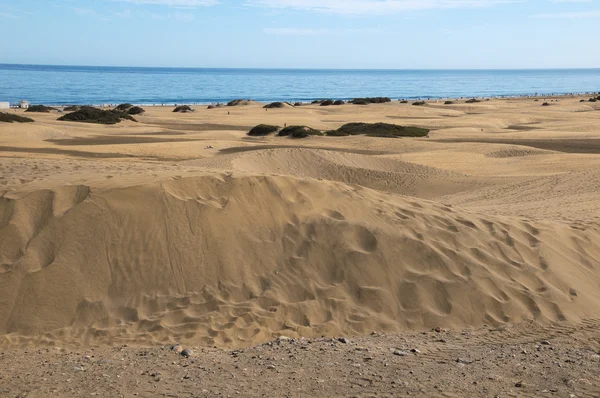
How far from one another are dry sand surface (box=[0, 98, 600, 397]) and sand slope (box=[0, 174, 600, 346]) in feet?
0.07

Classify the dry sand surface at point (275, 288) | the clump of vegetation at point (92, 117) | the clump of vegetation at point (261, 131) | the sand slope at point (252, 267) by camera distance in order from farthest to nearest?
1. the clump of vegetation at point (92, 117)
2. the clump of vegetation at point (261, 131)
3. the sand slope at point (252, 267)
4. the dry sand surface at point (275, 288)

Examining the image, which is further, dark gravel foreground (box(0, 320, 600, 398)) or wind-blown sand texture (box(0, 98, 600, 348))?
wind-blown sand texture (box(0, 98, 600, 348))

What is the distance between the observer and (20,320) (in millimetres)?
7535

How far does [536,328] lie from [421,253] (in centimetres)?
168

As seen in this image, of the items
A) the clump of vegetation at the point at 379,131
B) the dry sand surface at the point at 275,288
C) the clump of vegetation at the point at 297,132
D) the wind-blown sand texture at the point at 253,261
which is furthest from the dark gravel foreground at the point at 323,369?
the clump of vegetation at the point at 379,131

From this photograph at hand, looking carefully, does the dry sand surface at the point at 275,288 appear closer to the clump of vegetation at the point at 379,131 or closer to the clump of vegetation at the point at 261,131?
the clump of vegetation at the point at 261,131

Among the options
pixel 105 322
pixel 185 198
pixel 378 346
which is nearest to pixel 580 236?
pixel 378 346

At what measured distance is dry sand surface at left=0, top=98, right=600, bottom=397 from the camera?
20.5 feet

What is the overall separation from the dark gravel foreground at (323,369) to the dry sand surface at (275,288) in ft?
0.07

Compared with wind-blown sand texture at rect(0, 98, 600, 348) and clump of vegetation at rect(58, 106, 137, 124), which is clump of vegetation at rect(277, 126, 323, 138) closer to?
clump of vegetation at rect(58, 106, 137, 124)

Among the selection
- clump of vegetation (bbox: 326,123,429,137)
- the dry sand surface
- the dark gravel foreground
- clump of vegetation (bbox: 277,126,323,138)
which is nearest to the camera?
the dark gravel foreground

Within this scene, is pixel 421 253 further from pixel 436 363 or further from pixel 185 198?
pixel 185 198

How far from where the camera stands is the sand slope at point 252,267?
7652 millimetres

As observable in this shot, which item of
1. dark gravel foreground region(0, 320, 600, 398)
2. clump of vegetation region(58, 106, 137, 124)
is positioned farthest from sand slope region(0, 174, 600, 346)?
clump of vegetation region(58, 106, 137, 124)
